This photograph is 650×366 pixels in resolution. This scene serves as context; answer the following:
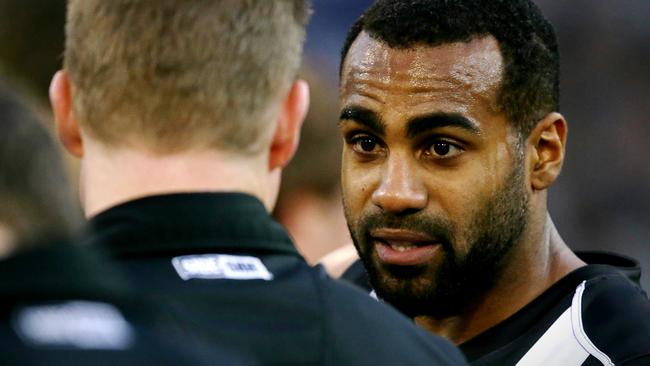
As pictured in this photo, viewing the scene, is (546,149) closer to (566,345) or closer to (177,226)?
(566,345)

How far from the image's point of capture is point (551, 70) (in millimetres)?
3420

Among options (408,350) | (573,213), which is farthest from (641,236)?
(408,350)

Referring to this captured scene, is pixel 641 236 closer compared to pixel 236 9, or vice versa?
pixel 236 9

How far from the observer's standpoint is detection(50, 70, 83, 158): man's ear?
214 centimetres

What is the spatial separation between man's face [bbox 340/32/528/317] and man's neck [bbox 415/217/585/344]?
7 centimetres

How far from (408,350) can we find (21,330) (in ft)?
2.32

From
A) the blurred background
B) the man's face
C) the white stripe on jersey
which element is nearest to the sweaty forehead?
the man's face

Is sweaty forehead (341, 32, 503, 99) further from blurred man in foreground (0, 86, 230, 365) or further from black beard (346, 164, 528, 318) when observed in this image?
blurred man in foreground (0, 86, 230, 365)

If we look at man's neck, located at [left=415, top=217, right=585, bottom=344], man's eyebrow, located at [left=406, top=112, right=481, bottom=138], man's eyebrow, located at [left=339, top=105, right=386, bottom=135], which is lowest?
man's neck, located at [left=415, top=217, right=585, bottom=344]

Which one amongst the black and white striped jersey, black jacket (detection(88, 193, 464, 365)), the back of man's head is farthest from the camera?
the black and white striped jersey

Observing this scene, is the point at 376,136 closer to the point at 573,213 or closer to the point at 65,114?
the point at 65,114

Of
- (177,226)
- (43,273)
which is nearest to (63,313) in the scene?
(43,273)

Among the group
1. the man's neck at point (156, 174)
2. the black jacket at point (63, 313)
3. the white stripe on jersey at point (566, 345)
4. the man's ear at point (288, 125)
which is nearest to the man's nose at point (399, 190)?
the white stripe on jersey at point (566, 345)

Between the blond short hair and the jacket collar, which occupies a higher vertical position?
the blond short hair
